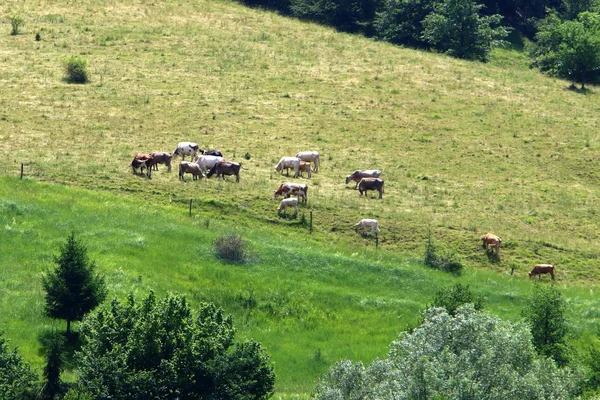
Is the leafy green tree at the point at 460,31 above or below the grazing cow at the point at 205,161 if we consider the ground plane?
above

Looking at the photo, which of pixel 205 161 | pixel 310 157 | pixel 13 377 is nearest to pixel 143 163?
pixel 205 161

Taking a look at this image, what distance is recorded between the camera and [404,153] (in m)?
64.1

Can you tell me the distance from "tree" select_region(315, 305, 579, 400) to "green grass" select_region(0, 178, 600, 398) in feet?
22.1

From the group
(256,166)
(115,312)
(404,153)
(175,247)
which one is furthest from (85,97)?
(115,312)

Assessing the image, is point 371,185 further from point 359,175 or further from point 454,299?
point 454,299

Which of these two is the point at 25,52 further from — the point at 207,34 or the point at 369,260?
the point at 369,260

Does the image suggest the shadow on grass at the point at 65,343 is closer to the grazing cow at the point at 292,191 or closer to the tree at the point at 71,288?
the tree at the point at 71,288

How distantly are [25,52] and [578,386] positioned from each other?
185ft

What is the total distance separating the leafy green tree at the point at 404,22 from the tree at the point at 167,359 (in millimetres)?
65372

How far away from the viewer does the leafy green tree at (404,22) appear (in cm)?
9281

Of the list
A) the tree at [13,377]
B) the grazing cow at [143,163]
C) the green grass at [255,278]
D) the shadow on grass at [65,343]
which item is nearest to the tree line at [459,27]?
the grazing cow at [143,163]

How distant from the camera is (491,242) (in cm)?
4878

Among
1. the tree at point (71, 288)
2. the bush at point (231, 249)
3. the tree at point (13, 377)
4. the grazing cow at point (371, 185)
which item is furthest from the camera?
the grazing cow at point (371, 185)

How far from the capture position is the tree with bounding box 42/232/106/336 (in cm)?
3650
